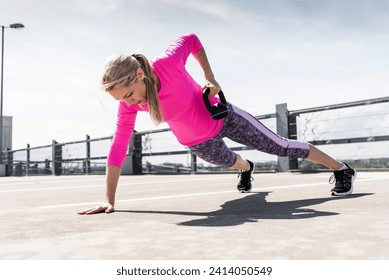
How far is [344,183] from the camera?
8.43 feet

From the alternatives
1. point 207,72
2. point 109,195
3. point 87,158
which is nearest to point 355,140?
point 207,72

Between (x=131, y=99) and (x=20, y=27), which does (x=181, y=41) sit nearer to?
(x=131, y=99)

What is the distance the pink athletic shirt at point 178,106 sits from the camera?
7.34 feet

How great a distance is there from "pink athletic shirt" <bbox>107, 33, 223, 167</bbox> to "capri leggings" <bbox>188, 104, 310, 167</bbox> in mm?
79

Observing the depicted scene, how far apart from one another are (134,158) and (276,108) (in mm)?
4097

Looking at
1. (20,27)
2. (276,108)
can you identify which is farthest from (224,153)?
(20,27)

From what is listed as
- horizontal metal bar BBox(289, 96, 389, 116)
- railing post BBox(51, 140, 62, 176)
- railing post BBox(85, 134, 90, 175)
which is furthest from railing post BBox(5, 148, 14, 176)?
horizontal metal bar BBox(289, 96, 389, 116)

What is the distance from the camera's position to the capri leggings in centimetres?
253

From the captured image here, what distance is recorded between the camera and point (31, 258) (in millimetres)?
1089

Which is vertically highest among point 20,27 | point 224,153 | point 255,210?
point 20,27

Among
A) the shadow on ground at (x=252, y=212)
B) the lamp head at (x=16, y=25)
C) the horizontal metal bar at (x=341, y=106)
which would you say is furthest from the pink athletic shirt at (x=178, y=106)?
the lamp head at (x=16, y=25)

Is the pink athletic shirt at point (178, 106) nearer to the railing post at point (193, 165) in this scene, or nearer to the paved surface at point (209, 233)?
the paved surface at point (209, 233)

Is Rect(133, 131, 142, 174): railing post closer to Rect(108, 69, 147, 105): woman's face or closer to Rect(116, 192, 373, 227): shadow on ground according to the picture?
Rect(116, 192, 373, 227): shadow on ground

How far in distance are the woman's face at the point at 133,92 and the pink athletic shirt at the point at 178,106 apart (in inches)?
6.2
